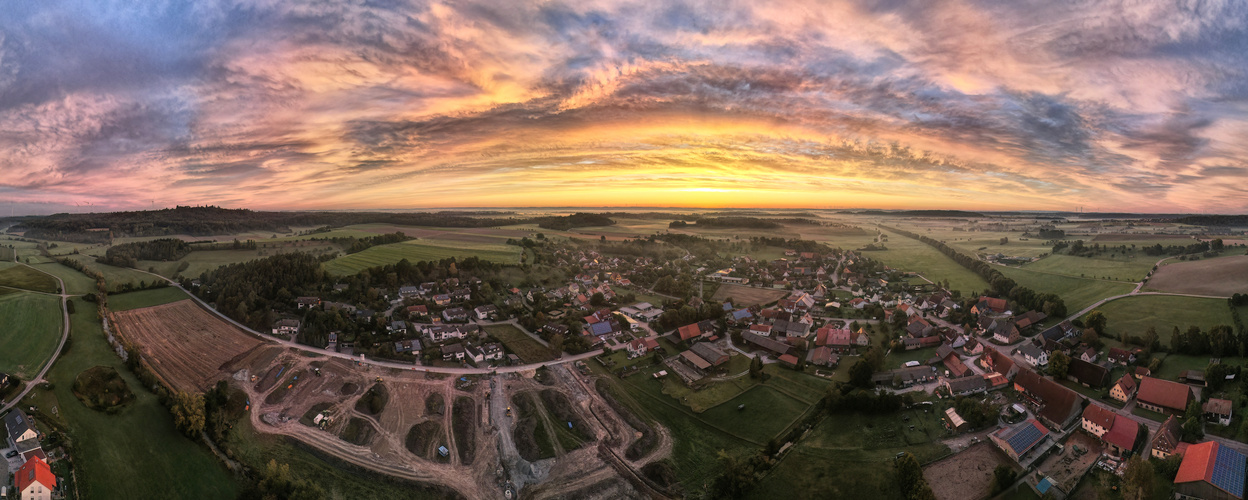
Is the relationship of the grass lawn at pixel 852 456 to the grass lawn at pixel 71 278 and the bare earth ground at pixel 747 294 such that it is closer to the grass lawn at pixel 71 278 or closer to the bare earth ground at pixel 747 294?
the bare earth ground at pixel 747 294

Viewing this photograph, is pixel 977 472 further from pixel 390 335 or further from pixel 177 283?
pixel 177 283

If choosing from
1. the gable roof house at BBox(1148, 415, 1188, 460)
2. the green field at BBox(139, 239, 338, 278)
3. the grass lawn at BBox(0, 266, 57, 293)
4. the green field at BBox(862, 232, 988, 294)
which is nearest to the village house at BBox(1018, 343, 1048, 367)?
the gable roof house at BBox(1148, 415, 1188, 460)

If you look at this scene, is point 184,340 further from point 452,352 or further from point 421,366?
point 452,352

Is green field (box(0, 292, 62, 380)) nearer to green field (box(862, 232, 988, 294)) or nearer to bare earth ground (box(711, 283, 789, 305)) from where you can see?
bare earth ground (box(711, 283, 789, 305))

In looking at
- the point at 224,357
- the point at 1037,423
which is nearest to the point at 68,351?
the point at 224,357

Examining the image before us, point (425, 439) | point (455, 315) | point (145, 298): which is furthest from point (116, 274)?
point (425, 439)

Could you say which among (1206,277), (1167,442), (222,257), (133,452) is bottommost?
(133,452)

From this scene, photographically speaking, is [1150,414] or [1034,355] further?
[1034,355]
